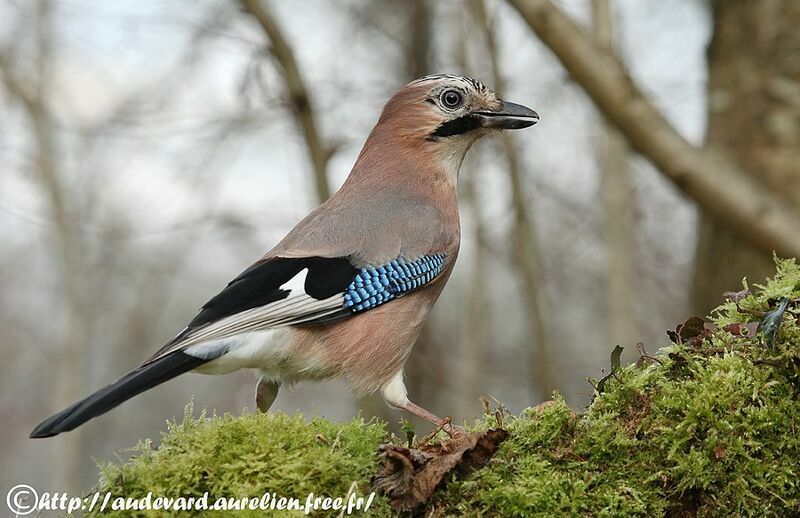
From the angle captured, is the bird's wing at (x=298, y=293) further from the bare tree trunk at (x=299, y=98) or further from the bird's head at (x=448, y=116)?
the bare tree trunk at (x=299, y=98)

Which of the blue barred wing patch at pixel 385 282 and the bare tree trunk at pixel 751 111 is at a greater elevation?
the bare tree trunk at pixel 751 111

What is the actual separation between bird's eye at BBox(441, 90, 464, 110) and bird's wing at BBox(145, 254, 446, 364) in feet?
3.57

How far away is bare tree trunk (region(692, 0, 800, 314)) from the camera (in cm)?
A: 631

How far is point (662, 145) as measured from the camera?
5.45 metres

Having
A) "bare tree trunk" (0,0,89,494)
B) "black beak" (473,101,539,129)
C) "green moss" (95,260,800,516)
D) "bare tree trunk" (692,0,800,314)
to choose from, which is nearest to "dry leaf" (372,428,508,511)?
"green moss" (95,260,800,516)

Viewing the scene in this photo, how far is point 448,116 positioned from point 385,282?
127 cm

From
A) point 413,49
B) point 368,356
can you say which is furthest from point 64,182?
point 368,356

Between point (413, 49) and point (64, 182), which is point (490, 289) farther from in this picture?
point (64, 182)

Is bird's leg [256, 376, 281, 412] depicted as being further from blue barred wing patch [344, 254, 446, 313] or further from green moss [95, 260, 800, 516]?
green moss [95, 260, 800, 516]

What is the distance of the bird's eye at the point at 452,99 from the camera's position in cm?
506

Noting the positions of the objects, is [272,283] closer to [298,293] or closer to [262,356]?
[298,293]

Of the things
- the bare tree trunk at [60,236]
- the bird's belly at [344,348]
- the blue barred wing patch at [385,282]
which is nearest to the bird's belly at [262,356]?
the bird's belly at [344,348]

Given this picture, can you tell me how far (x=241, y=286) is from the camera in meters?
3.98

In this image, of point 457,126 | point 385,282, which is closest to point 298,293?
point 385,282
